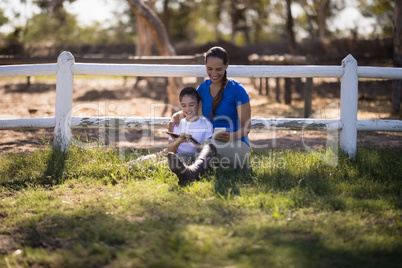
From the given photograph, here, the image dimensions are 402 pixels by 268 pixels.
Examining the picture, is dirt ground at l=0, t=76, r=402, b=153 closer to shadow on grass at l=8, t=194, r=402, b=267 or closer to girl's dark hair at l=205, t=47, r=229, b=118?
girl's dark hair at l=205, t=47, r=229, b=118

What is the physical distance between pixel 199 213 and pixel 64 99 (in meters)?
2.65

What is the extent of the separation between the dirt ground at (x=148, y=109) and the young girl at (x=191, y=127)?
4.12ft

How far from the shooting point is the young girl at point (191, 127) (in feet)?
15.1

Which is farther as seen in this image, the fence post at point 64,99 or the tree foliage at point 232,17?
the tree foliage at point 232,17

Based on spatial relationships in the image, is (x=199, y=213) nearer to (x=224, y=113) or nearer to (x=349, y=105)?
(x=224, y=113)

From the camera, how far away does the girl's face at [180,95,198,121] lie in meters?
4.62

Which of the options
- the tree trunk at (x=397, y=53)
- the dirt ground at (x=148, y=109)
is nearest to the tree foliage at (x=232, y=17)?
the dirt ground at (x=148, y=109)

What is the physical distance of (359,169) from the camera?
4652 millimetres

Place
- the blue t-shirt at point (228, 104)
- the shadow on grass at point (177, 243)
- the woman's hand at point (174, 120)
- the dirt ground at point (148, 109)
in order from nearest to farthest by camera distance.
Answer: the shadow on grass at point (177, 243), the blue t-shirt at point (228, 104), the woman's hand at point (174, 120), the dirt ground at point (148, 109)

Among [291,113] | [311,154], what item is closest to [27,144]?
[311,154]

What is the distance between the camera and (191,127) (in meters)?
4.67

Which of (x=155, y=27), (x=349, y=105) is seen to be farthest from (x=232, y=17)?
(x=349, y=105)

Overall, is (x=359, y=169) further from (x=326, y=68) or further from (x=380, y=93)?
(x=380, y=93)

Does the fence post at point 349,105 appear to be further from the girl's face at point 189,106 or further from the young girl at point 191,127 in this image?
the girl's face at point 189,106
